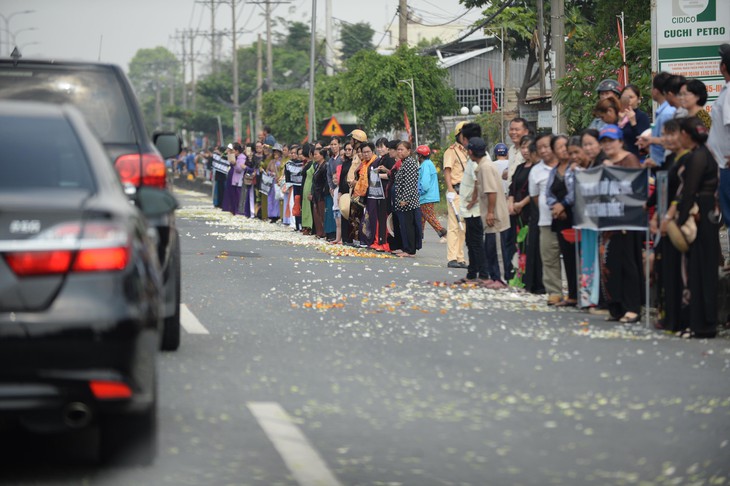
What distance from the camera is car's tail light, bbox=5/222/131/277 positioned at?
555 cm

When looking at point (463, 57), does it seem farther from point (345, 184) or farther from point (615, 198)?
point (615, 198)

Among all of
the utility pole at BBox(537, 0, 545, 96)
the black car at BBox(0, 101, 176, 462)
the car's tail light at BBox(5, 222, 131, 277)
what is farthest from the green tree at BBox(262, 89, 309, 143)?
the car's tail light at BBox(5, 222, 131, 277)

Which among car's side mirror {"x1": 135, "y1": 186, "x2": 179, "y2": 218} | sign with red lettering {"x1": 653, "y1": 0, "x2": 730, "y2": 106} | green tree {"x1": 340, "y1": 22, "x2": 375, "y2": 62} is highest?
green tree {"x1": 340, "y1": 22, "x2": 375, "y2": 62}

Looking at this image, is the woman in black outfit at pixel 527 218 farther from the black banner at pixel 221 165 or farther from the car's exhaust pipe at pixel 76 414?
the black banner at pixel 221 165

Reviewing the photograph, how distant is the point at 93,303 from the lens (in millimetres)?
5547

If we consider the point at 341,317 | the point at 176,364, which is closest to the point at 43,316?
the point at 176,364

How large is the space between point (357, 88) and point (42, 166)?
4410cm

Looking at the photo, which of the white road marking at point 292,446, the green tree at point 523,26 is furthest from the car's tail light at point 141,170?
the green tree at point 523,26

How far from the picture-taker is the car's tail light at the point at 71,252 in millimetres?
5547

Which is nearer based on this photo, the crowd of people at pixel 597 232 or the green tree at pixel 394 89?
the crowd of people at pixel 597 232

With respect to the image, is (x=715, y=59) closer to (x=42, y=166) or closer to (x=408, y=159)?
(x=408, y=159)

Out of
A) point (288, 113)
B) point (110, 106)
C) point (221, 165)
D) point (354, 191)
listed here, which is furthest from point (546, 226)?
point (288, 113)

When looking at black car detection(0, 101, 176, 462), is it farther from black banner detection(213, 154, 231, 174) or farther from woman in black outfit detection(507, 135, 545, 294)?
black banner detection(213, 154, 231, 174)

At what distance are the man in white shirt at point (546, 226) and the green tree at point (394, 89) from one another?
115ft
